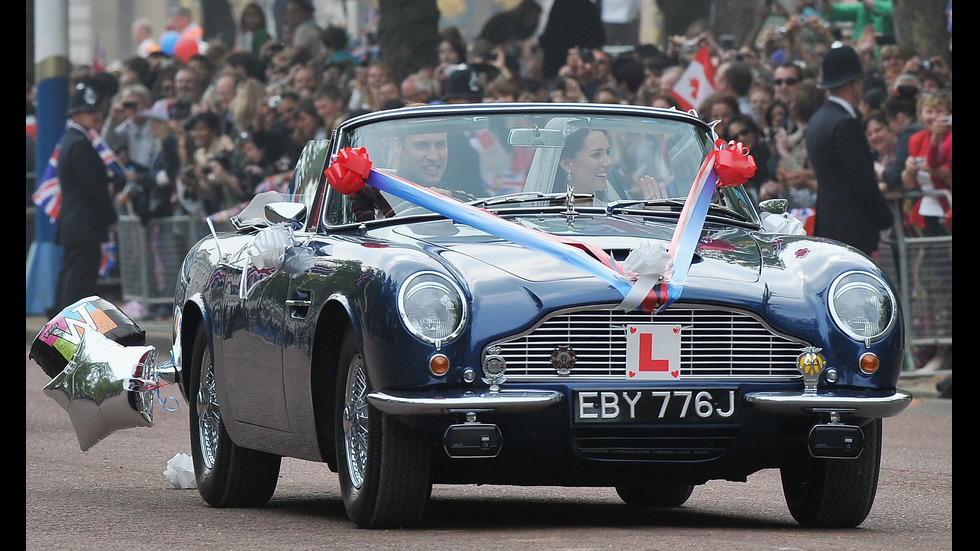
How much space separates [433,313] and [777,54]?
14501 millimetres

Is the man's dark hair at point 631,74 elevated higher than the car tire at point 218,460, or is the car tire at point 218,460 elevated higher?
the man's dark hair at point 631,74

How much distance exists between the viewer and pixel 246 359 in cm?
790

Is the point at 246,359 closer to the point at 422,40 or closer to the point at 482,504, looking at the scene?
the point at 482,504

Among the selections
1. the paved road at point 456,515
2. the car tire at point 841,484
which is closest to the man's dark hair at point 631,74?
the paved road at point 456,515

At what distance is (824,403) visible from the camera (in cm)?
647

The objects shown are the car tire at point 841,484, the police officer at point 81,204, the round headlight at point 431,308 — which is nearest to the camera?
the round headlight at point 431,308

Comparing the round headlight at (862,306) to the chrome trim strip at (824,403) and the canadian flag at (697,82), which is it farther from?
→ the canadian flag at (697,82)

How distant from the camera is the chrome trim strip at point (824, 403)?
6410mm

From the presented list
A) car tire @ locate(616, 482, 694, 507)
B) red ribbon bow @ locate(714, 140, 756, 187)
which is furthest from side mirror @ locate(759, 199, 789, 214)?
car tire @ locate(616, 482, 694, 507)

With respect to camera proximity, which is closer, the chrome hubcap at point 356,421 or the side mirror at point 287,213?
the chrome hubcap at point 356,421

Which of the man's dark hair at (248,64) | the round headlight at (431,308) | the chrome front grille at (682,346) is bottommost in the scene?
the chrome front grille at (682,346)

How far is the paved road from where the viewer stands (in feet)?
21.3

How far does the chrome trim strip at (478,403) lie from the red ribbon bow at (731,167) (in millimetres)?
1794
